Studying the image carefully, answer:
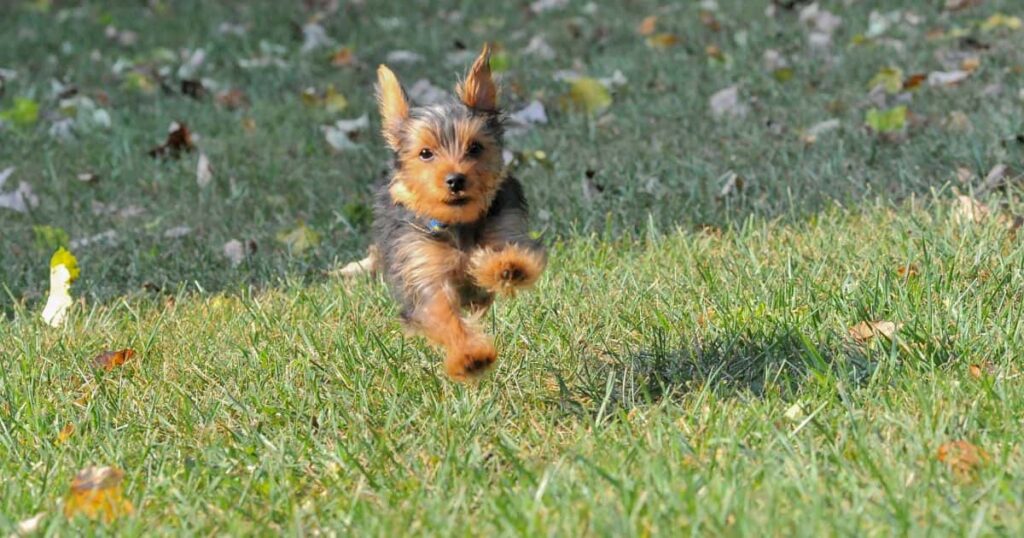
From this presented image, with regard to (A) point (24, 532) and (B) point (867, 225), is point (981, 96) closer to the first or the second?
(B) point (867, 225)

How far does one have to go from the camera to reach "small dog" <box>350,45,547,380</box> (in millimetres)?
3771

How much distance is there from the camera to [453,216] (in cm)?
391

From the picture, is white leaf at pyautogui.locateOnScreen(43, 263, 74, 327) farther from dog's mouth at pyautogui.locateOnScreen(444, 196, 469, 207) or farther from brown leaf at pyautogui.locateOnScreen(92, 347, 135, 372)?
dog's mouth at pyautogui.locateOnScreen(444, 196, 469, 207)

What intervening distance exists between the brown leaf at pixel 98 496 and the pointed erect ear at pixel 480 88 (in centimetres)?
154

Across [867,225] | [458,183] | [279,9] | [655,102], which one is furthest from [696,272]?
[279,9]

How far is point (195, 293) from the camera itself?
554 cm

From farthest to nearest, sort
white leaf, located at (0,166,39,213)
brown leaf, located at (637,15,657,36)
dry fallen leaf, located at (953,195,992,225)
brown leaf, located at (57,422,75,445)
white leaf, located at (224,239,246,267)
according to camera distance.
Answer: brown leaf, located at (637,15,657,36) → white leaf, located at (0,166,39,213) → white leaf, located at (224,239,246,267) → dry fallen leaf, located at (953,195,992,225) → brown leaf, located at (57,422,75,445)

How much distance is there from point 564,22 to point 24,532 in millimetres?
7919

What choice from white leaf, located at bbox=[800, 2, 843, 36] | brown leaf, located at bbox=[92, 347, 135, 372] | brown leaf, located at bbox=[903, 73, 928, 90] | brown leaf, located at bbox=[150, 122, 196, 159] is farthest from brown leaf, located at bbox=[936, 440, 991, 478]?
white leaf, located at bbox=[800, 2, 843, 36]

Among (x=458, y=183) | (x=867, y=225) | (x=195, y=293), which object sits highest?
(x=458, y=183)

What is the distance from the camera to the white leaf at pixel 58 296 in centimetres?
516

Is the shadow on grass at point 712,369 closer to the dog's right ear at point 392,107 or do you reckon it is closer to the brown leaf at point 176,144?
the dog's right ear at point 392,107

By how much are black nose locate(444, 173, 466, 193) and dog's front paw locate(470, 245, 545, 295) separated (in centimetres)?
22

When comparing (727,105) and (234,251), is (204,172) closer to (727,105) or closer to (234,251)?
(234,251)
